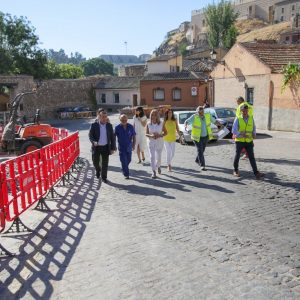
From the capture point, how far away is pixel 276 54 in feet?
73.8

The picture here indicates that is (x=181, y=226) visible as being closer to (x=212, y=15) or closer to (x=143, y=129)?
(x=143, y=129)

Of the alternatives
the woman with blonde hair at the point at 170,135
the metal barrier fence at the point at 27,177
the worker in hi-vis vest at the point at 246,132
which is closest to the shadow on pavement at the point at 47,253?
the metal barrier fence at the point at 27,177

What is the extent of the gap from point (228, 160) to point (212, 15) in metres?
71.7

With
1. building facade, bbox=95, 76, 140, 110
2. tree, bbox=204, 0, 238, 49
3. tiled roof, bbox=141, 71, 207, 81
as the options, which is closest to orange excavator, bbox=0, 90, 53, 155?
tiled roof, bbox=141, 71, 207, 81

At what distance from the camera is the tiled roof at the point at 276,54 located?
21336 millimetres

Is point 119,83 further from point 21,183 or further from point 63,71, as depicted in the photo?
point 21,183

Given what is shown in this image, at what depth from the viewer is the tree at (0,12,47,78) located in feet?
150

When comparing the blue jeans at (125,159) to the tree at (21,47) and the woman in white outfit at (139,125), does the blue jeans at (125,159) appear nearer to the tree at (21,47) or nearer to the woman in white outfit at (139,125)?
the woman in white outfit at (139,125)

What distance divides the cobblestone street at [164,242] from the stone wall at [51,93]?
29282 millimetres

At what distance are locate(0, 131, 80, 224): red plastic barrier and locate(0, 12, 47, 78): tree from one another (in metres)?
38.7

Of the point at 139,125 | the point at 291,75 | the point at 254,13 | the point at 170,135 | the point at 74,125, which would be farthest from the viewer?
the point at 254,13

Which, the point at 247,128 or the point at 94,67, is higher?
the point at 94,67

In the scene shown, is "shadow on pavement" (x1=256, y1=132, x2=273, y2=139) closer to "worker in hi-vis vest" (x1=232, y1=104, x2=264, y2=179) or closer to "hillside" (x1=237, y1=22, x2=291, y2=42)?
"worker in hi-vis vest" (x1=232, y1=104, x2=264, y2=179)

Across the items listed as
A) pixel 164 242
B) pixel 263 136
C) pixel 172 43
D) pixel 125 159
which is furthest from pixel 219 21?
pixel 164 242
